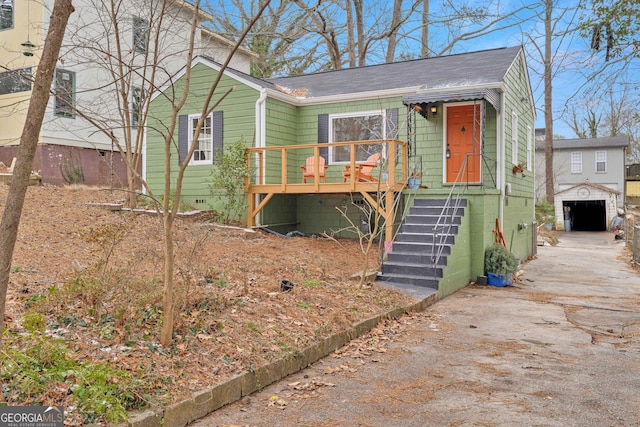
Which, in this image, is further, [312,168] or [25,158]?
[312,168]

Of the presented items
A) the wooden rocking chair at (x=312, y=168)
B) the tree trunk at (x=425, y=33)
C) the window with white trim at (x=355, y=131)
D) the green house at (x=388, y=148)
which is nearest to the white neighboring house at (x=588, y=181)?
the tree trunk at (x=425, y=33)

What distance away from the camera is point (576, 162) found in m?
34.0

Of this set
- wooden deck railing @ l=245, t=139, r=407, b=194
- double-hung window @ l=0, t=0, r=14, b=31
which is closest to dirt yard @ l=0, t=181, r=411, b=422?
A: wooden deck railing @ l=245, t=139, r=407, b=194

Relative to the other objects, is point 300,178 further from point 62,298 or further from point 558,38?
point 62,298

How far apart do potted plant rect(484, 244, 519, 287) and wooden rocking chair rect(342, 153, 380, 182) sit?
3.05 metres

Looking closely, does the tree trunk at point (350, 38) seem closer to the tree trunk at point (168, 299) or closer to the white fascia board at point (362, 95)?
the white fascia board at point (362, 95)

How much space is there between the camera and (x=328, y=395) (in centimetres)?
399

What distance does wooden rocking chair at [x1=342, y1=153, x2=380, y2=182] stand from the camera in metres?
10.9

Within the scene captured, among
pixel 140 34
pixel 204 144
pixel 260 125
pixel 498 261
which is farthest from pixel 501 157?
pixel 140 34

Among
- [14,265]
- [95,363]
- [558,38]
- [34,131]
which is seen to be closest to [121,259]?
[14,265]

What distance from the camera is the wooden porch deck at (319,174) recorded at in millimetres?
10430

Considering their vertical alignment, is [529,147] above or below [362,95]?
below

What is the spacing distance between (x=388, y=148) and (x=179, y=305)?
7601 mm

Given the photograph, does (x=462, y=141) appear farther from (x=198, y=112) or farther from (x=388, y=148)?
(x=198, y=112)
